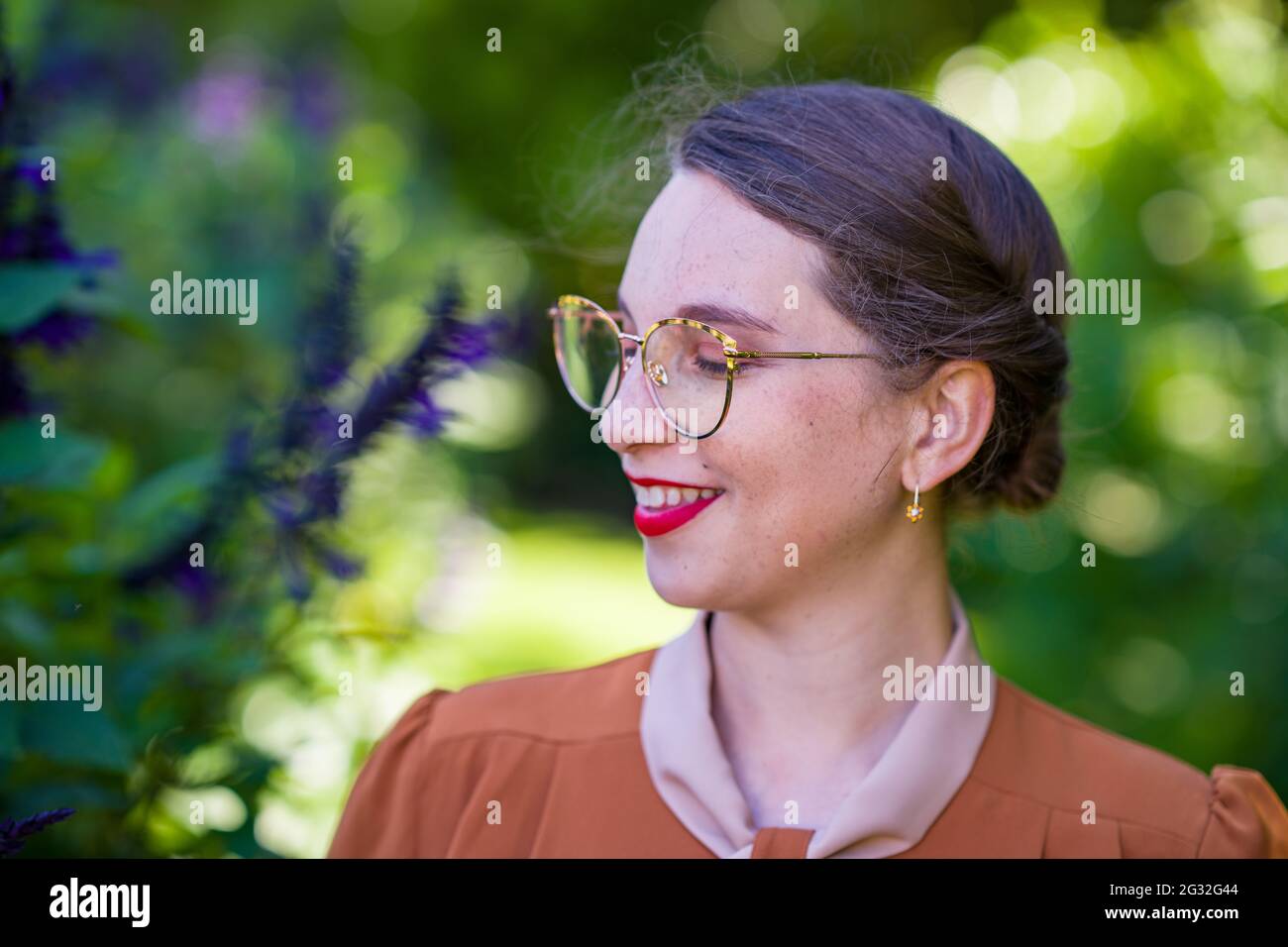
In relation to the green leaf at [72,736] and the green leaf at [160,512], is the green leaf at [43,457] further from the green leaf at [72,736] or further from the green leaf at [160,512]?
the green leaf at [72,736]

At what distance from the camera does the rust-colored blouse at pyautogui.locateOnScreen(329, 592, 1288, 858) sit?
1.62 metres

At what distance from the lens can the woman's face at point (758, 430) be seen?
1.54 metres

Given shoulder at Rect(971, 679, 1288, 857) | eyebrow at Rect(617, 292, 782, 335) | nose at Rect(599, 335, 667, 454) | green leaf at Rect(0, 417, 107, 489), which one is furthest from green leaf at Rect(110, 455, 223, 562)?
shoulder at Rect(971, 679, 1288, 857)

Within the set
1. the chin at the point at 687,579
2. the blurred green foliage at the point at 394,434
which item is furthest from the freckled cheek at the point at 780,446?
the blurred green foliage at the point at 394,434

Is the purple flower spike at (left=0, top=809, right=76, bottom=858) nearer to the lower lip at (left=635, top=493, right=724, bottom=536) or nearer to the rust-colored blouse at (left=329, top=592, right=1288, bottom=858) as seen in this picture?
the rust-colored blouse at (left=329, top=592, right=1288, bottom=858)

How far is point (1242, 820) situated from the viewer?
1667 mm

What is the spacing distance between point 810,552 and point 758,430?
0.63ft

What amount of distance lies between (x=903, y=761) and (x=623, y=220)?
1.02 m

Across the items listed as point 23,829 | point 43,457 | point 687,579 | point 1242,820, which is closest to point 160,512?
point 43,457

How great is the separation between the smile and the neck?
167mm

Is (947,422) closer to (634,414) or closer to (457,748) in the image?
(634,414)

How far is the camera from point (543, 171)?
275 inches
